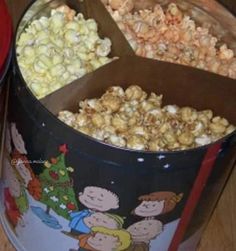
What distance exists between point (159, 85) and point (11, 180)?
239 millimetres

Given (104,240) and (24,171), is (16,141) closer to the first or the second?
(24,171)

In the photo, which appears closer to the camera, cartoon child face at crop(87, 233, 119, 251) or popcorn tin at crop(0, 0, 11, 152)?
popcorn tin at crop(0, 0, 11, 152)

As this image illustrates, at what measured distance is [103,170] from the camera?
789 millimetres

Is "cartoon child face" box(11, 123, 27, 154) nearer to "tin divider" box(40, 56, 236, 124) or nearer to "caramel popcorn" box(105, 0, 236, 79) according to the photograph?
"tin divider" box(40, 56, 236, 124)

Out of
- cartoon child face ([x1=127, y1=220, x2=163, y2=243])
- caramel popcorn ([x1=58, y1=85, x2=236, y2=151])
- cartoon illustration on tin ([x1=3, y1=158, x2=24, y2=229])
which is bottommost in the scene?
cartoon illustration on tin ([x1=3, y1=158, x2=24, y2=229])

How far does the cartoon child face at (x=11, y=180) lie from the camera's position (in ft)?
3.00

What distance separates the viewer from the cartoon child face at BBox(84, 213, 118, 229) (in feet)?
2.77

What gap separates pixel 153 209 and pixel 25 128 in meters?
0.18

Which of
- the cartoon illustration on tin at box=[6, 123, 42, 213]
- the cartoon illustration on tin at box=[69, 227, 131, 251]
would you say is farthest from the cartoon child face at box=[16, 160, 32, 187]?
the cartoon illustration on tin at box=[69, 227, 131, 251]

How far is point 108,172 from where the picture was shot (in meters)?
0.79

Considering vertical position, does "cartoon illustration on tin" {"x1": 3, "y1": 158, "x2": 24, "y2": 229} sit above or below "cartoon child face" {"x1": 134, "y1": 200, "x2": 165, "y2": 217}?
below

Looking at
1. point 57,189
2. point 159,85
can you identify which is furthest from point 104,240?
point 159,85

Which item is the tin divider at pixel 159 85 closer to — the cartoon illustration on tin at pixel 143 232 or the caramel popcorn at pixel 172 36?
the caramel popcorn at pixel 172 36

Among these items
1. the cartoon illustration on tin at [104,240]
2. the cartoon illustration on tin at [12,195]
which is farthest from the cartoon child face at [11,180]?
the cartoon illustration on tin at [104,240]
